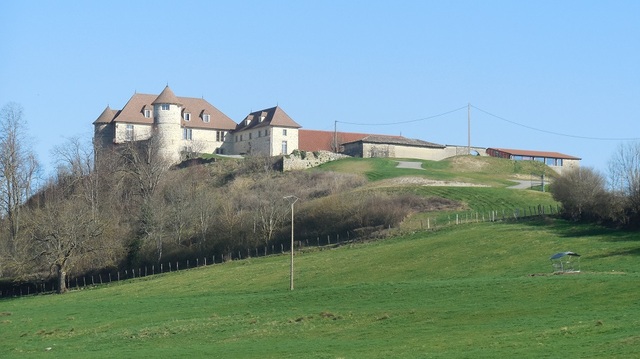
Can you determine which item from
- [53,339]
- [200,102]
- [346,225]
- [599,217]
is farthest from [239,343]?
[200,102]

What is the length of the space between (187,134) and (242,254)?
134 ft

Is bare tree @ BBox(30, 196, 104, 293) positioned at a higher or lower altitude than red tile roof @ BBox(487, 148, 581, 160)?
lower

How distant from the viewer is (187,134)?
120 m

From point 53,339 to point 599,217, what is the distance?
3839 centimetres

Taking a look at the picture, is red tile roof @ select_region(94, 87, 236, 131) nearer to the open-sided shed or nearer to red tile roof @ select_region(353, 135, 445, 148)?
red tile roof @ select_region(353, 135, 445, 148)

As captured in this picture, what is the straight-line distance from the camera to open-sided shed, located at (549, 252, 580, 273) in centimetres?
4944

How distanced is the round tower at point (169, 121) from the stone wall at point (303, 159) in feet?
46.5

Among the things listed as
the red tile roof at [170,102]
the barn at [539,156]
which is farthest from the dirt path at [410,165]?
the red tile roof at [170,102]

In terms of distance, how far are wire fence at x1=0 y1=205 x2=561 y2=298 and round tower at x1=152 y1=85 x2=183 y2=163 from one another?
3233 cm

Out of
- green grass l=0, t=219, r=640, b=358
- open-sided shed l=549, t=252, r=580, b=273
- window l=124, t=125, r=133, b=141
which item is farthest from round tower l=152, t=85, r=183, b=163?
open-sided shed l=549, t=252, r=580, b=273

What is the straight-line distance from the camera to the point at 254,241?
83312 mm

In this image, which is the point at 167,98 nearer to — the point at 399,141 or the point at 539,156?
the point at 399,141

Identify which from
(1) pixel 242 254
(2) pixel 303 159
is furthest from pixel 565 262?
(2) pixel 303 159

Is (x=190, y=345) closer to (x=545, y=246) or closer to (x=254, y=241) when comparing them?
(x=545, y=246)
